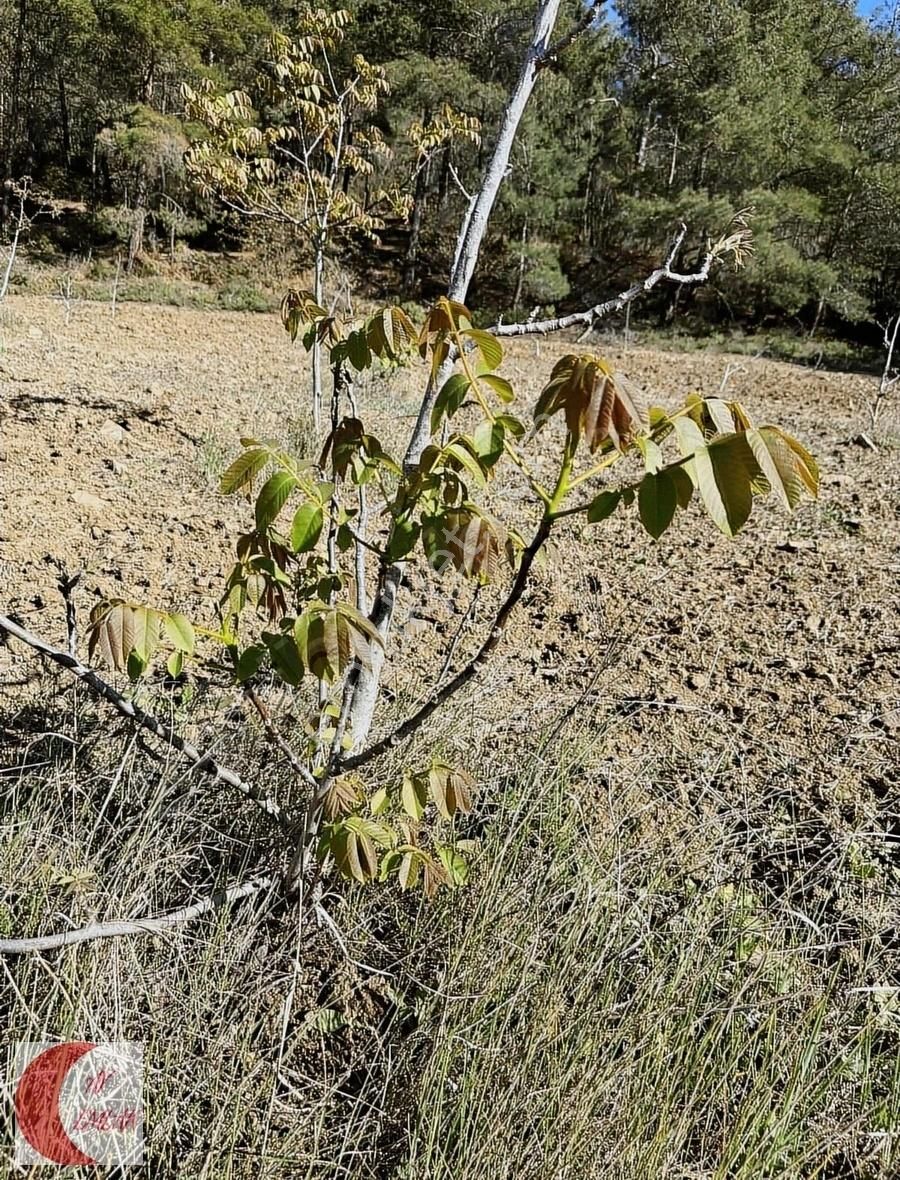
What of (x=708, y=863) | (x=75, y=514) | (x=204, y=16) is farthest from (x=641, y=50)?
(x=708, y=863)

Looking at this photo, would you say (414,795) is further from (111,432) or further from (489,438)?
(111,432)

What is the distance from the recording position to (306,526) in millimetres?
982

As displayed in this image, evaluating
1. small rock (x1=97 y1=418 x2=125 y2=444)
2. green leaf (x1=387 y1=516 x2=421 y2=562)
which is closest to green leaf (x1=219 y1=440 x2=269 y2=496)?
green leaf (x1=387 y1=516 x2=421 y2=562)

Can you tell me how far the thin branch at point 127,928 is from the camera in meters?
1.07

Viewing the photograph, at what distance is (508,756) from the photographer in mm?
2012

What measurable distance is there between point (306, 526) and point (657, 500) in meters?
0.46

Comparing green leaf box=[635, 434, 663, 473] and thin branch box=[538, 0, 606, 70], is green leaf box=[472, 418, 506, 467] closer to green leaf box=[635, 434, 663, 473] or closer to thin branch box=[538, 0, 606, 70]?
green leaf box=[635, 434, 663, 473]

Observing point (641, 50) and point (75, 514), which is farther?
point (641, 50)

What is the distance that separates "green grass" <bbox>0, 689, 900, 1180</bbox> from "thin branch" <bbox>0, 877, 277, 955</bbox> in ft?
0.10

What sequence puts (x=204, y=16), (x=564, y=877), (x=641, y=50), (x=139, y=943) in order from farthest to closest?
(x=641, y=50) → (x=204, y=16) → (x=564, y=877) → (x=139, y=943)

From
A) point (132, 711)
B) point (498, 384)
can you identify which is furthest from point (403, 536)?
point (132, 711)

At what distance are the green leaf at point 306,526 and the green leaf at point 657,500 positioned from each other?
43 centimetres

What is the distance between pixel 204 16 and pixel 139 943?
20070 mm

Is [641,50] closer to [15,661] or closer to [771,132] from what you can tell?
[771,132]
